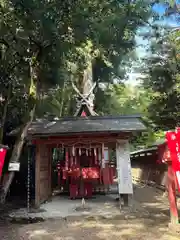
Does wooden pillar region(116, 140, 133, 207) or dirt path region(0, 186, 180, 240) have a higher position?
Result: wooden pillar region(116, 140, 133, 207)

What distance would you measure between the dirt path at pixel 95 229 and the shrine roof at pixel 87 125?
10.2ft

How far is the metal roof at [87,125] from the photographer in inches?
401

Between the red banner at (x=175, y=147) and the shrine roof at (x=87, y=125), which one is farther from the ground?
the shrine roof at (x=87, y=125)

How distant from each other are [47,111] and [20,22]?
9.76 metres

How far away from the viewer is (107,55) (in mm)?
18094

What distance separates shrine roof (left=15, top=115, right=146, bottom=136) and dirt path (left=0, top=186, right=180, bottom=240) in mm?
3111

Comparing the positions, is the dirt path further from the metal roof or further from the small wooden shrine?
the metal roof

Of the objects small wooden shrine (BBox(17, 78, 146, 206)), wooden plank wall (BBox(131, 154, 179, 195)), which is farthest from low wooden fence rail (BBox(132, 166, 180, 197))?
small wooden shrine (BBox(17, 78, 146, 206))

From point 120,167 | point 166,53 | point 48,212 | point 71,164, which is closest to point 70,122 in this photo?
point 71,164

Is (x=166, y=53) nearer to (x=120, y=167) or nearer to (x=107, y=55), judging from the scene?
(x=107, y=55)

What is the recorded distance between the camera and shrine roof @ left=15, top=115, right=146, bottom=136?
33.4 feet

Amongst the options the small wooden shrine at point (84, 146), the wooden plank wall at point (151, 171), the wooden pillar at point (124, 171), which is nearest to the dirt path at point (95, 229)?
the wooden pillar at point (124, 171)

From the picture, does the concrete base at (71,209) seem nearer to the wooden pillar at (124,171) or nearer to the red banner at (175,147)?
the wooden pillar at (124,171)

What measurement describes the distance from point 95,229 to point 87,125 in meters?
4.60
